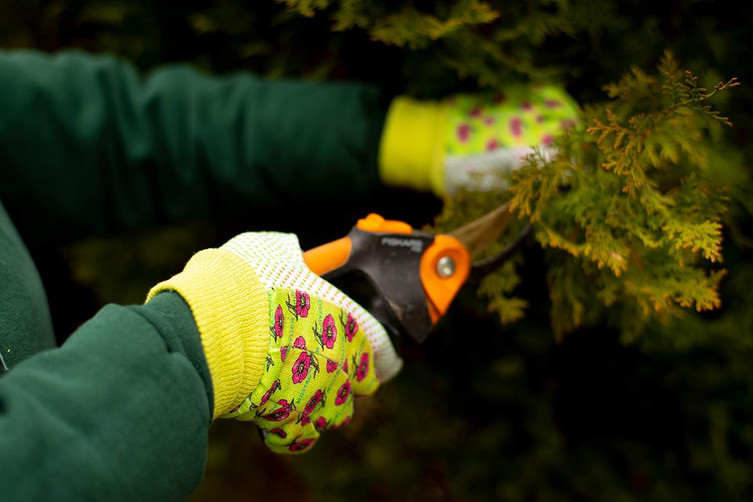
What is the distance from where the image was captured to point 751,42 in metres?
1.42

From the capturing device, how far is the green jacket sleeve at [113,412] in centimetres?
75

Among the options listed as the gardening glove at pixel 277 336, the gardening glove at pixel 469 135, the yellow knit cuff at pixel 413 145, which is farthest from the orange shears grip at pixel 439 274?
the yellow knit cuff at pixel 413 145

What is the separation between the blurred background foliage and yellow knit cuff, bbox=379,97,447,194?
64 millimetres

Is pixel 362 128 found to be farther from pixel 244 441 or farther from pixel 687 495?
pixel 244 441

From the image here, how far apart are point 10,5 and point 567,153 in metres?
2.10

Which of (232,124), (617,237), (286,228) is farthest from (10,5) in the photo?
(617,237)

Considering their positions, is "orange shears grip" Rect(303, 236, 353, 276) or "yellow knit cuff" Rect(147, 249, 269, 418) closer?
"yellow knit cuff" Rect(147, 249, 269, 418)

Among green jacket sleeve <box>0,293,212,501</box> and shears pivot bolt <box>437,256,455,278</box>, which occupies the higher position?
shears pivot bolt <box>437,256,455,278</box>

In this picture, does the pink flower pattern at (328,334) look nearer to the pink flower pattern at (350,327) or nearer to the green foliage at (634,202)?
the pink flower pattern at (350,327)

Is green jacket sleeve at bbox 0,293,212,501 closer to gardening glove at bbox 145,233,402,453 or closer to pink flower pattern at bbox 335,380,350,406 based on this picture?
gardening glove at bbox 145,233,402,453

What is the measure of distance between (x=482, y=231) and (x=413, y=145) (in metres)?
0.41

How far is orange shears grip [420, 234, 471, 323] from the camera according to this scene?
3.83 feet

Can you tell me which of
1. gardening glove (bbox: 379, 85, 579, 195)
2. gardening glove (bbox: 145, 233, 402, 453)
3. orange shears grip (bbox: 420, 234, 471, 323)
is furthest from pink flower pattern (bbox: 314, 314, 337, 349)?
gardening glove (bbox: 379, 85, 579, 195)

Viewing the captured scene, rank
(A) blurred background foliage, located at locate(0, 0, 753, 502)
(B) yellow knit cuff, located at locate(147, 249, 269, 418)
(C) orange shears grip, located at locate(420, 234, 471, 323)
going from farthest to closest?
(A) blurred background foliage, located at locate(0, 0, 753, 502)
(C) orange shears grip, located at locate(420, 234, 471, 323)
(B) yellow knit cuff, located at locate(147, 249, 269, 418)
